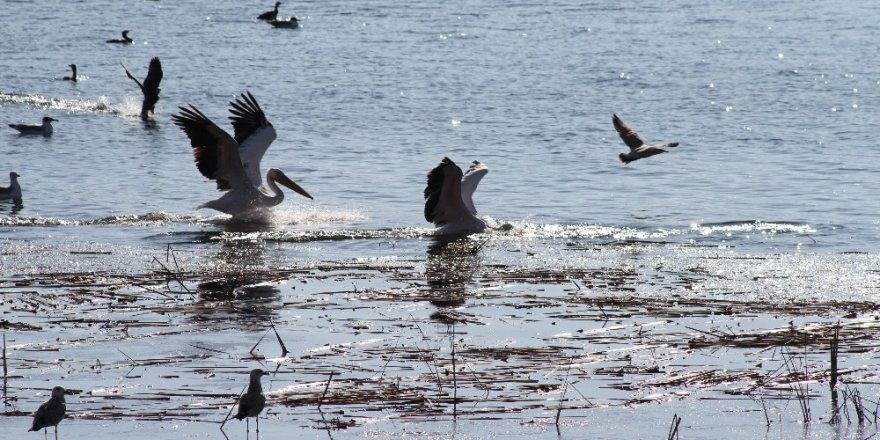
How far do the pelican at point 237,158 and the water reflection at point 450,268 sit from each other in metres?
2.11

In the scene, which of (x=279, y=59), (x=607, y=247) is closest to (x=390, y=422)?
(x=607, y=247)

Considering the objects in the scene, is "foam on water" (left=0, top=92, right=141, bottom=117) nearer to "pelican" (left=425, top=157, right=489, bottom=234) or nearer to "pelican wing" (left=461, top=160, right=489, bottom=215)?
"pelican wing" (left=461, top=160, right=489, bottom=215)

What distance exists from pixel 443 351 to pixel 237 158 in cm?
641

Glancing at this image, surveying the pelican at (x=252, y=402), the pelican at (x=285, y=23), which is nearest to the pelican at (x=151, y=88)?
the pelican at (x=285, y=23)

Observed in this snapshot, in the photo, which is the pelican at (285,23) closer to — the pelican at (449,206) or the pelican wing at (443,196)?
the pelican at (449,206)

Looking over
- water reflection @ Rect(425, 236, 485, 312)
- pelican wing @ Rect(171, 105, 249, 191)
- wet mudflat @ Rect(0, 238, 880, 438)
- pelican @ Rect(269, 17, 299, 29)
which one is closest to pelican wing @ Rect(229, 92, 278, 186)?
pelican wing @ Rect(171, 105, 249, 191)

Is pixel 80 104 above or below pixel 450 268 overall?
below

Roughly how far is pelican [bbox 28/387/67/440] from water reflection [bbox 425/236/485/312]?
3119 millimetres

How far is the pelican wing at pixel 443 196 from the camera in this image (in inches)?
496

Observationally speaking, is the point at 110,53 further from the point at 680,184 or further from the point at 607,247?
the point at 607,247

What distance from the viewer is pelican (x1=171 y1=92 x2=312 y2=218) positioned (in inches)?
517

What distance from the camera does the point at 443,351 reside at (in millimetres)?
7441

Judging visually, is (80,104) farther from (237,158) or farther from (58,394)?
(58,394)

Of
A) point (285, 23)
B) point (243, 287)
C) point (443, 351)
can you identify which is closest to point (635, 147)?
point (243, 287)
